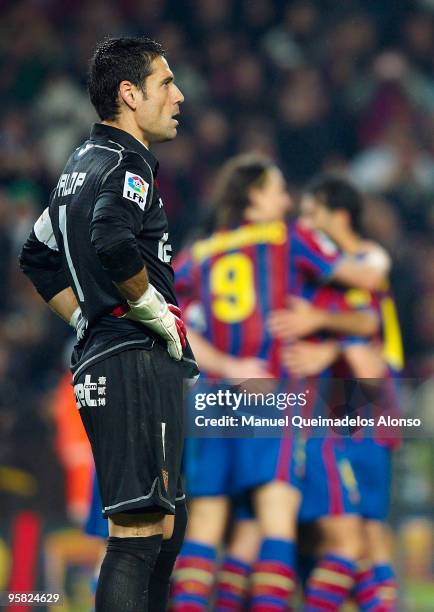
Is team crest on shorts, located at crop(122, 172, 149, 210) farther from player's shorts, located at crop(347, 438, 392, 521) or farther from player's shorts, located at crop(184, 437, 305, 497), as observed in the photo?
player's shorts, located at crop(347, 438, 392, 521)

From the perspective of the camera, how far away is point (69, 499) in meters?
5.40

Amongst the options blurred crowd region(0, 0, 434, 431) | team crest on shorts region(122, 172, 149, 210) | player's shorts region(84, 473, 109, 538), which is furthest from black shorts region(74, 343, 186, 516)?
blurred crowd region(0, 0, 434, 431)

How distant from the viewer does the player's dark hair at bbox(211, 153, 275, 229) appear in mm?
4852

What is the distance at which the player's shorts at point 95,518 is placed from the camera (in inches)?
178

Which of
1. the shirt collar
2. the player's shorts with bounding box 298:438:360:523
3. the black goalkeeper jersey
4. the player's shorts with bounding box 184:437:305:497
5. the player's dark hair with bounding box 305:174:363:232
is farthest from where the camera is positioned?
the player's dark hair with bounding box 305:174:363:232

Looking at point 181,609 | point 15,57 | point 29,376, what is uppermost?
point 15,57

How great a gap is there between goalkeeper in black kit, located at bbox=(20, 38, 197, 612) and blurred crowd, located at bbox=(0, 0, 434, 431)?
10.6ft

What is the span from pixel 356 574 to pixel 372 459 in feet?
1.46

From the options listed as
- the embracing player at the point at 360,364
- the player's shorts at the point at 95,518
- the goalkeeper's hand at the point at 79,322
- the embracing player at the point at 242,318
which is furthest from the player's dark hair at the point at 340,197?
the goalkeeper's hand at the point at 79,322

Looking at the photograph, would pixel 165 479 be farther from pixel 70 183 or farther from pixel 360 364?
pixel 360 364

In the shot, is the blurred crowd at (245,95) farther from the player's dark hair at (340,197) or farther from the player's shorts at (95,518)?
the player's shorts at (95,518)

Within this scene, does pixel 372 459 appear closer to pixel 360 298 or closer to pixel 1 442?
pixel 360 298

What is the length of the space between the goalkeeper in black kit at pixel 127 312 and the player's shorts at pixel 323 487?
5.49 ft

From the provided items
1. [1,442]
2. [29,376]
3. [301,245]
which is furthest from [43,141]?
[301,245]
